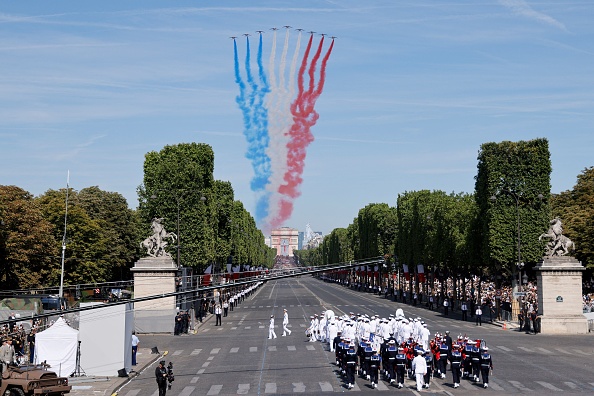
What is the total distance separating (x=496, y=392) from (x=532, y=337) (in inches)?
998

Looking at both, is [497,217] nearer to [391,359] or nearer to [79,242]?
[391,359]

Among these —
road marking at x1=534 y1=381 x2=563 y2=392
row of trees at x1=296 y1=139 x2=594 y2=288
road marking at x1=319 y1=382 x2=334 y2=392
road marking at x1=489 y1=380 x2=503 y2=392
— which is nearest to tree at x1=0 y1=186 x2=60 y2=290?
row of trees at x1=296 y1=139 x2=594 y2=288

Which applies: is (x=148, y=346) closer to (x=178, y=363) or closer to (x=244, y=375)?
(x=178, y=363)

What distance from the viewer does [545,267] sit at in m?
59.6

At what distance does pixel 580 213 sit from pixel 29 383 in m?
86.3

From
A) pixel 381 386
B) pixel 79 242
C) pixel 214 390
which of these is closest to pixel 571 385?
pixel 381 386

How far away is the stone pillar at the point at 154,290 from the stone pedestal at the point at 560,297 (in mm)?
26383

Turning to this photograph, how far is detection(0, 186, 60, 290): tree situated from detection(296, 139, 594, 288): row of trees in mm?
35741

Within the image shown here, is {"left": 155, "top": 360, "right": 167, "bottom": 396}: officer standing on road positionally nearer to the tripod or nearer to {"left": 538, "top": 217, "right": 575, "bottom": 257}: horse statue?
the tripod

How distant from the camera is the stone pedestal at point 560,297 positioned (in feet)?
192

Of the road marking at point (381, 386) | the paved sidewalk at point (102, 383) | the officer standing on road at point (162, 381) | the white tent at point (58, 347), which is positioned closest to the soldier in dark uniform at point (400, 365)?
the road marking at point (381, 386)

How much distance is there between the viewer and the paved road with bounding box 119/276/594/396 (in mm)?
32750

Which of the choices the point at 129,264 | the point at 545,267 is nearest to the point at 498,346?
the point at 545,267

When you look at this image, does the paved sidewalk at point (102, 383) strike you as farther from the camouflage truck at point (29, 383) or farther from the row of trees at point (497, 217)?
the row of trees at point (497, 217)
